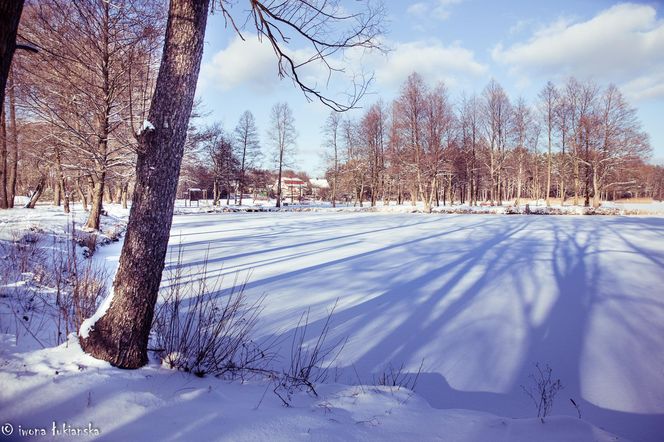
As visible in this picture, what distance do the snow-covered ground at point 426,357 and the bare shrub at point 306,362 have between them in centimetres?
13

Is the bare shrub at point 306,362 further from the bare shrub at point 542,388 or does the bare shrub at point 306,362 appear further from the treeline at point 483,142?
the treeline at point 483,142

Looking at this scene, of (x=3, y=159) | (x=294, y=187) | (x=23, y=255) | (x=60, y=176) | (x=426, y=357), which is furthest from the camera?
(x=294, y=187)

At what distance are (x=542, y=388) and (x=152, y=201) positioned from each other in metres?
3.94

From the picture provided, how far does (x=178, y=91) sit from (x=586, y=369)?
15.7 ft

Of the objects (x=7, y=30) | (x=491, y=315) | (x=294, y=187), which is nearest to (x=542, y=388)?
(x=491, y=315)

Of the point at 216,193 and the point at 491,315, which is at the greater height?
the point at 216,193

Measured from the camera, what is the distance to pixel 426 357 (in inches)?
143

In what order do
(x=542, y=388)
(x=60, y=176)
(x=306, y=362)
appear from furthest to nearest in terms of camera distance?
(x=60, y=176) → (x=306, y=362) → (x=542, y=388)

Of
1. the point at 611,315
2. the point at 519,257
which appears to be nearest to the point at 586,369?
the point at 611,315

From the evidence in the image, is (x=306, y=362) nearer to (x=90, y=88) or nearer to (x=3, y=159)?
(x=90, y=88)

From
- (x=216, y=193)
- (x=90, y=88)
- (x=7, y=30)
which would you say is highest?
(x=90, y=88)

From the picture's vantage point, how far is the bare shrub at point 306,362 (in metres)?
2.62

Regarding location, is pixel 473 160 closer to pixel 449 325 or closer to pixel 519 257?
pixel 519 257

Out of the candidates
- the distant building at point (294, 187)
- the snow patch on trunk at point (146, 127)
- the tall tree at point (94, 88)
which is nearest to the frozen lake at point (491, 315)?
the snow patch on trunk at point (146, 127)
